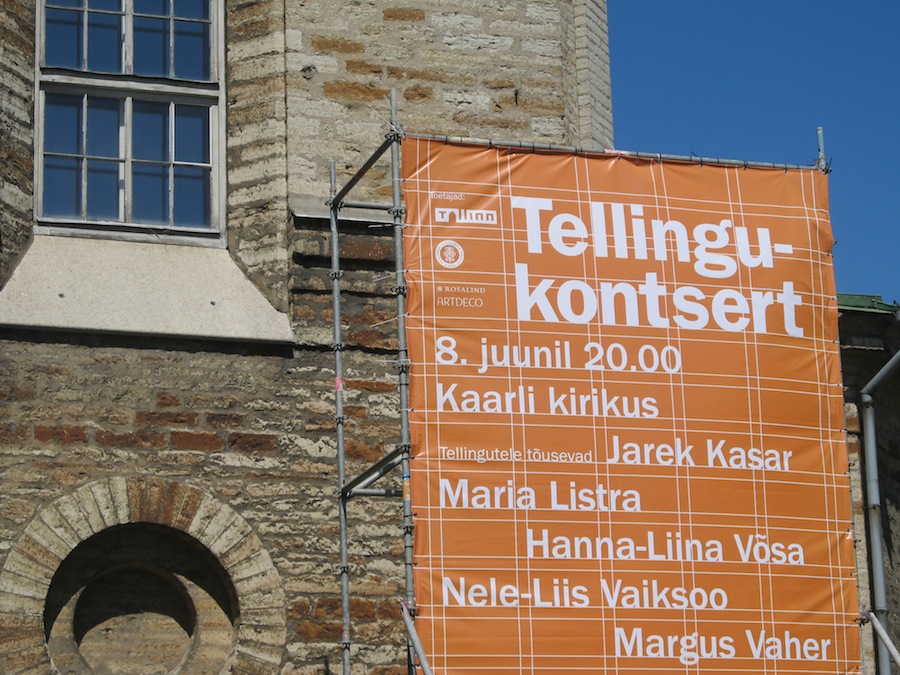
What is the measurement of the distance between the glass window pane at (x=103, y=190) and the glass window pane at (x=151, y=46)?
626 mm

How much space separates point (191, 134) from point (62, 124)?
763 mm

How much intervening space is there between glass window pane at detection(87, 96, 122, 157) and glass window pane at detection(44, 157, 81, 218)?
16cm

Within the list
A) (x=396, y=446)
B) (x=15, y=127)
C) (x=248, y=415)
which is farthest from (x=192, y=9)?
(x=396, y=446)

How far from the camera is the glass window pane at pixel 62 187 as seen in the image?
1085 centimetres

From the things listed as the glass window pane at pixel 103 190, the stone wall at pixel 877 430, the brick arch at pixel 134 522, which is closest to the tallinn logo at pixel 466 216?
the brick arch at pixel 134 522

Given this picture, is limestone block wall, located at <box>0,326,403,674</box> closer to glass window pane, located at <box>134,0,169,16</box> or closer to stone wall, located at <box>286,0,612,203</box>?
stone wall, located at <box>286,0,612,203</box>

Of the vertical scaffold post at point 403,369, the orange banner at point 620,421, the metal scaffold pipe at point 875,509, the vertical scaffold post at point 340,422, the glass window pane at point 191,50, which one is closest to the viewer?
the vertical scaffold post at point 403,369

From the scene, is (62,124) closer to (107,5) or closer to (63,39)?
(63,39)

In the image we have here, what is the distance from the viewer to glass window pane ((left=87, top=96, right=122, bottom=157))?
36.2 feet

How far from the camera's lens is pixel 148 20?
36.9ft

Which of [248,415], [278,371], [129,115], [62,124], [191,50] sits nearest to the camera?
[248,415]

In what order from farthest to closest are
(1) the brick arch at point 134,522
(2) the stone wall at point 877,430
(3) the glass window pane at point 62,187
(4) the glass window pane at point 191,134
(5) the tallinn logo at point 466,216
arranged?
1. (2) the stone wall at point 877,430
2. (4) the glass window pane at point 191,134
3. (3) the glass window pane at point 62,187
4. (5) the tallinn logo at point 466,216
5. (1) the brick arch at point 134,522

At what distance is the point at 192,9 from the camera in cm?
1138

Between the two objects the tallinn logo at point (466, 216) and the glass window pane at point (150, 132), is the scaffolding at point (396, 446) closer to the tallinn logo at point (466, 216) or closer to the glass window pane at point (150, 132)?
the tallinn logo at point (466, 216)
